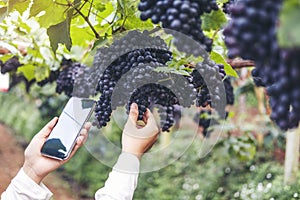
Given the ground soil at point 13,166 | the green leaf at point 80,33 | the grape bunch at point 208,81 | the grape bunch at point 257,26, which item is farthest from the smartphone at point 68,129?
the ground soil at point 13,166

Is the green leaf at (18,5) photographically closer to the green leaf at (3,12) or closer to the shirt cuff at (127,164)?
the green leaf at (3,12)

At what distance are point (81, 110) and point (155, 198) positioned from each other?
342 cm

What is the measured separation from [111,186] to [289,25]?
3.24ft

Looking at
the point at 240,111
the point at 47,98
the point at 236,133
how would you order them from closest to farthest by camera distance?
the point at 236,133 → the point at 47,98 → the point at 240,111

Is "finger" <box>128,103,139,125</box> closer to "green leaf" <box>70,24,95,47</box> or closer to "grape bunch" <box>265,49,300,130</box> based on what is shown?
"green leaf" <box>70,24,95,47</box>

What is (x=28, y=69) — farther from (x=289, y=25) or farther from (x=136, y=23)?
(x=289, y=25)

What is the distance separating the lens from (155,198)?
4555 mm

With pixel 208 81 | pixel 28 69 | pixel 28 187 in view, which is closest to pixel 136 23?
pixel 208 81

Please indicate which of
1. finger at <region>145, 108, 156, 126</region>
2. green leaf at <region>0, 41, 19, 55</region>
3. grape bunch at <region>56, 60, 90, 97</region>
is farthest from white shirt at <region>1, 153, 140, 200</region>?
green leaf at <region>0, 41, 19, 55</region>

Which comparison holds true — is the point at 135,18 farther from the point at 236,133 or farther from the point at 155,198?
the point at 155,198

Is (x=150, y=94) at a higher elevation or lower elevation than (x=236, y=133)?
higher

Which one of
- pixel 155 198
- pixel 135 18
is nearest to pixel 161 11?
pixel 135 18

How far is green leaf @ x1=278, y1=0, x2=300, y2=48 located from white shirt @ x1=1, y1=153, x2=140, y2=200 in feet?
3.02

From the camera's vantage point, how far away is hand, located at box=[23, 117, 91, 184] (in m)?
1.31
